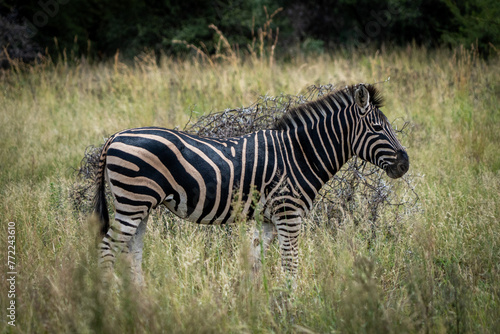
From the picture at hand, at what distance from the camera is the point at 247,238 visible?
10.0 feet

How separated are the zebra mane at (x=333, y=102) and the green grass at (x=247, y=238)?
3.42ft

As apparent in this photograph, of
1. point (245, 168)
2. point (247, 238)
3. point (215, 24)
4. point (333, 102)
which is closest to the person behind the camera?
point (247, 238)

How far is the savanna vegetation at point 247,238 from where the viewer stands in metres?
2.58

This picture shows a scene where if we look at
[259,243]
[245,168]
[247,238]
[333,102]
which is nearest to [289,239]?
[259,243]

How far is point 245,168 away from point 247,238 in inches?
25.3

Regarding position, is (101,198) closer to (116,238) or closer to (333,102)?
(116,238)

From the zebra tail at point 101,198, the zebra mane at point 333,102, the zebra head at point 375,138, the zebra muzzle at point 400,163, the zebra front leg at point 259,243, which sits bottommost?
the zebra front leg at point 259,243

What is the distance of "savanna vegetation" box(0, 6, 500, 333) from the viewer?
8.47 feet

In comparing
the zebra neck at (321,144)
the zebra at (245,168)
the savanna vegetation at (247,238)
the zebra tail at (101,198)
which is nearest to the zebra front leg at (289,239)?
the zebra at (245,168)

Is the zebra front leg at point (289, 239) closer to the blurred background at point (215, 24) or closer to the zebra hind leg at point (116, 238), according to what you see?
the zebra hind leg at point (116, 238)

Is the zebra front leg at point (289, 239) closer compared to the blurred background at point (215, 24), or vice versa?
the zebra front leg at point (289, 239)

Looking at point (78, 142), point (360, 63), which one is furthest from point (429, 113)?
point (78, 142)

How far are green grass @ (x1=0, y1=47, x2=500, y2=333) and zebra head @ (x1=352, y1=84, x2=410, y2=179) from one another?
60 centimetres

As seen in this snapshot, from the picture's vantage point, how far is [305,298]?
314cm
